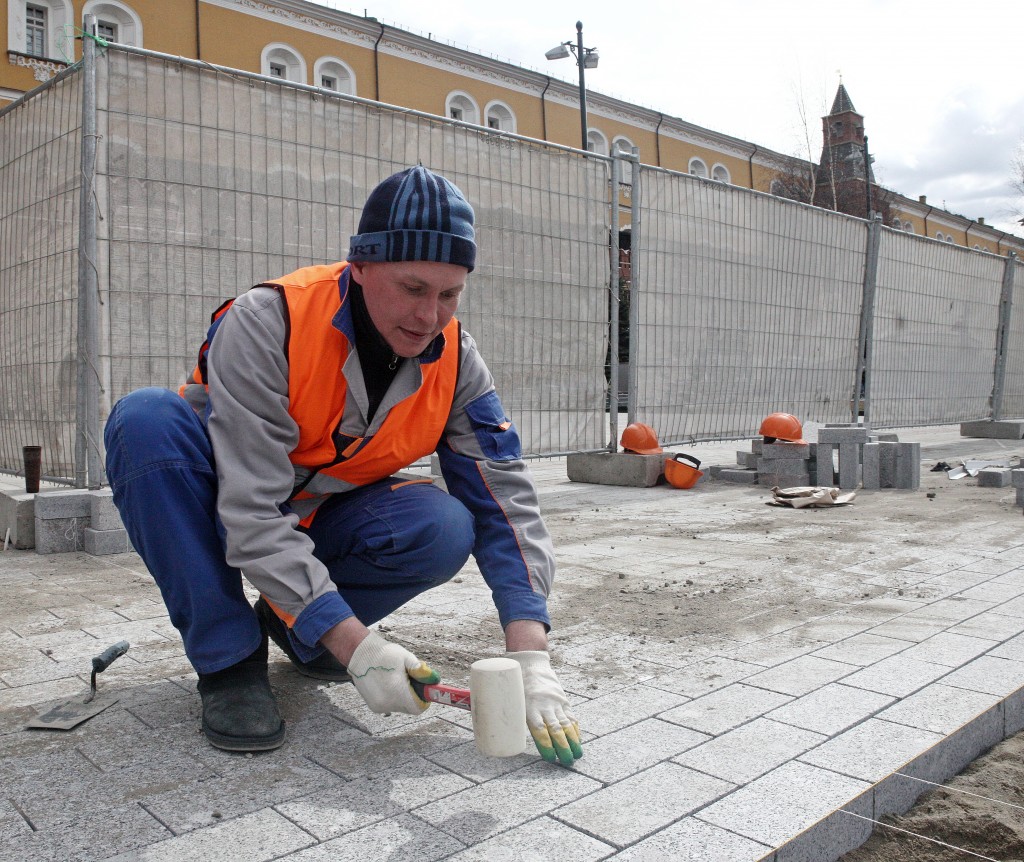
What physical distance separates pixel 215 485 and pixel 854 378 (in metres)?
8.50

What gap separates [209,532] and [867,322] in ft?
28.7

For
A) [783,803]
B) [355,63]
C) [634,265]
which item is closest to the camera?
[783,803]

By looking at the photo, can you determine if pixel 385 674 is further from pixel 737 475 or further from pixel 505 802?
pixel 737 475

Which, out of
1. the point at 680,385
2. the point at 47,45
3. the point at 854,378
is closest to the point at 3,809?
the point at 680,385

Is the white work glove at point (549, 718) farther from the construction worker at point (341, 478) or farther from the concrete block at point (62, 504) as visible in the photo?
the concrete block at point (62, 504)

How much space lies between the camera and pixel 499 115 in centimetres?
3306

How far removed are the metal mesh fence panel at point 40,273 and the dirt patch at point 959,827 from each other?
4182mm

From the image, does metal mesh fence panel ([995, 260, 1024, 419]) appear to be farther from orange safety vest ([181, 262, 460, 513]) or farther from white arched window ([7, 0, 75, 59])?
white arched window ([7, 0, 75, 59])

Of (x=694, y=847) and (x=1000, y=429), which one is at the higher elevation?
(x=1000, y=429)

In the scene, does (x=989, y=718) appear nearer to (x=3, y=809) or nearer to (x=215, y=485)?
(x=215, y=485)

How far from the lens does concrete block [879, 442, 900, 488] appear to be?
24.4ft

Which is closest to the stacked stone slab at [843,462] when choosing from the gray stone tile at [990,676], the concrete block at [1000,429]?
the gray stone tile at [990,676]

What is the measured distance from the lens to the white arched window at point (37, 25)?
73.2ft

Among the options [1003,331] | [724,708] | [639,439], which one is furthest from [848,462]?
[1003,331]
